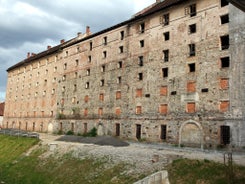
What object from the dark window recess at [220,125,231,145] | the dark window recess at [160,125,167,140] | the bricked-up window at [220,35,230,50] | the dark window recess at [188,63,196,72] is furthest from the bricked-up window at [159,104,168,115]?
the bricked-up window at [220,35,230,50]

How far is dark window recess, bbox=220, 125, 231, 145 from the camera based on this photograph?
79.4 ft

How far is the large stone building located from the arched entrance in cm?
10

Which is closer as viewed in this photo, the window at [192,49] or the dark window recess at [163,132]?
the window at [192,49]

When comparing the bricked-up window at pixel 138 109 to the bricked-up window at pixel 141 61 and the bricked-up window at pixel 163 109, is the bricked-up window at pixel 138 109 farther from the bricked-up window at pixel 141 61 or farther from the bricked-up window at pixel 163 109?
the bricked-up window at pixel 141 61

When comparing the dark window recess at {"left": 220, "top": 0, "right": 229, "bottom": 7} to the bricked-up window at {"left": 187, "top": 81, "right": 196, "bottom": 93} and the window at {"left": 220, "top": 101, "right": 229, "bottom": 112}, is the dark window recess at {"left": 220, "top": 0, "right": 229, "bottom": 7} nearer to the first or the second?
the bricked-up window at {"left": 187, "top": 81, "right": 196, "bottom": 93}

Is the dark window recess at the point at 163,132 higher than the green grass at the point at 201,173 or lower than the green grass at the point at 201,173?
higher

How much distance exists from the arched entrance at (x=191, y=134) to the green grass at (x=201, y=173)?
822 cm

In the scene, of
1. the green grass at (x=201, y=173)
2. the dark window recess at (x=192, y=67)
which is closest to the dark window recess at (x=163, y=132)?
the dark window recess at (x=192, y=67)

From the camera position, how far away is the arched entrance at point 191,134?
26.0 m

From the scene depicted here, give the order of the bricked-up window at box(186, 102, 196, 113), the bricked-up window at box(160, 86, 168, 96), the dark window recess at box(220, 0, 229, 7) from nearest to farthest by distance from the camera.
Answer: the dark window recess at box(220, 0, 229, 7)
the bricked-up window at box(186, 102, 196, 113)
the bricked-up window at box(160, 86, 168, 96)

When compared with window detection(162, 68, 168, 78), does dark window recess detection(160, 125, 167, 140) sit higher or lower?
lower

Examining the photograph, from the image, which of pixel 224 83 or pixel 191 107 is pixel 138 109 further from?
pixel 224 83

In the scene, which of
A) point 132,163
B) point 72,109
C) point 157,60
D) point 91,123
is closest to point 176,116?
point 157,60

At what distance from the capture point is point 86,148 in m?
27.1
